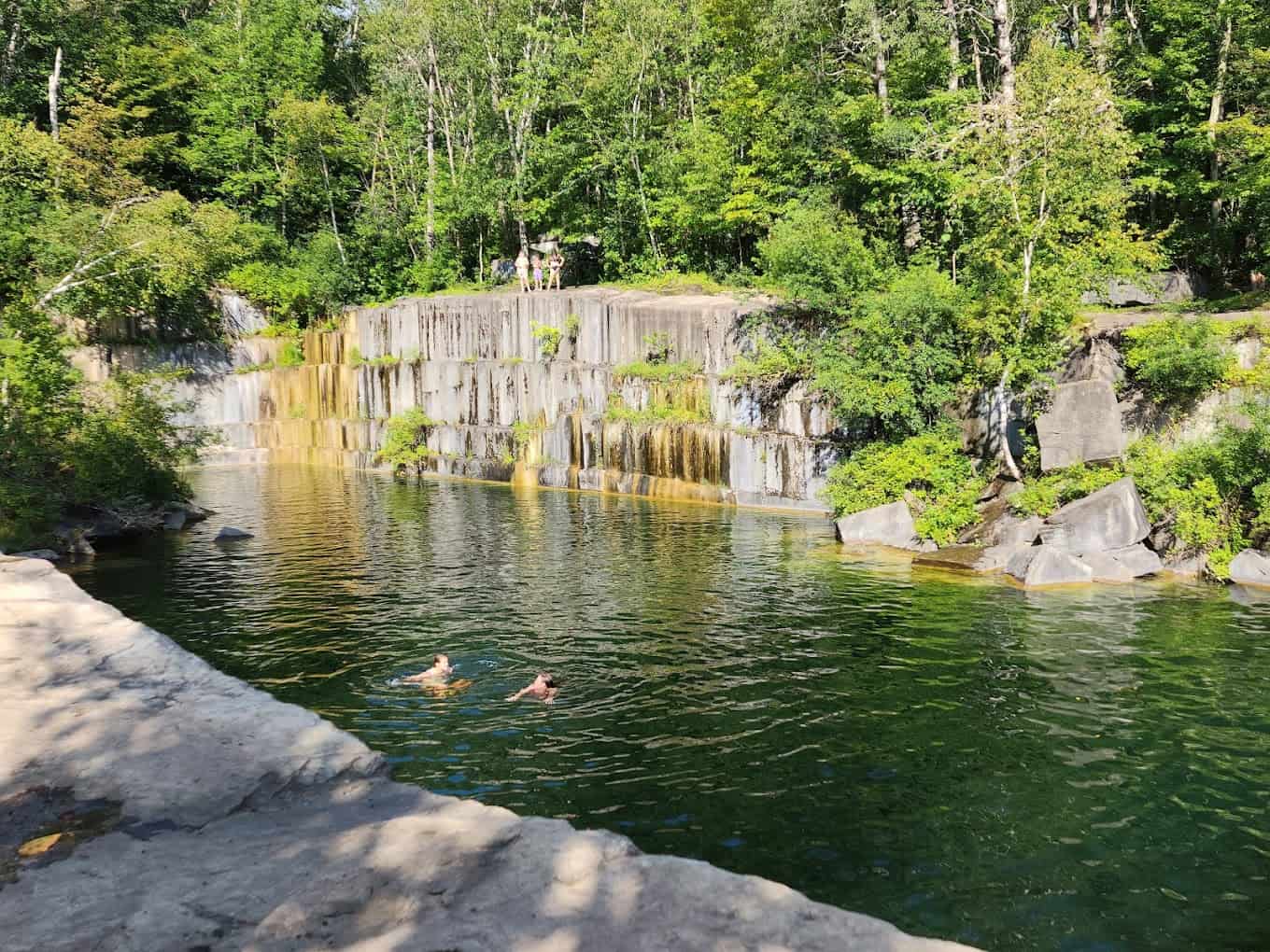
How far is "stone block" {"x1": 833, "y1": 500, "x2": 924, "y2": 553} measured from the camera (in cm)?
2576

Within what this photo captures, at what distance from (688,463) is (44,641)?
25409 millimetres

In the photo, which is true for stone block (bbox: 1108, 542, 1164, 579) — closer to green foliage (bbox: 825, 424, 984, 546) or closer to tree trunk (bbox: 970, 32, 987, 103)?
green foliage (bbox: 825, 424, 984, 546)

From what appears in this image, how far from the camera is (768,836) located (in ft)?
33.0

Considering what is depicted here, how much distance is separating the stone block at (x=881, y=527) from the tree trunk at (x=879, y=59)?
17.5m

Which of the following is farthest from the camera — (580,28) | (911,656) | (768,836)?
(580,28)

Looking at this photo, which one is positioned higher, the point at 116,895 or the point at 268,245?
the point at 268,245

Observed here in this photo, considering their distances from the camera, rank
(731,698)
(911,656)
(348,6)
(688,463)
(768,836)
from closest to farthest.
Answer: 1. (768,836)
2. (731,698)
3. (911,656)
4. (688,463)
5. (348,6)

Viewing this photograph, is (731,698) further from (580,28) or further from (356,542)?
(580,28)

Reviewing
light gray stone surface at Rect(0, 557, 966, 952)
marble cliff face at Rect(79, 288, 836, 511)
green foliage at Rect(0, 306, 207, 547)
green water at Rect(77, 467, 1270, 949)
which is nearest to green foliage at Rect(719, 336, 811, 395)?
marble cliff face at Rect(79, 288, 836, 511)

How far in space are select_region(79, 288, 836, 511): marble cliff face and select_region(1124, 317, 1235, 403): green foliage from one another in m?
10.1

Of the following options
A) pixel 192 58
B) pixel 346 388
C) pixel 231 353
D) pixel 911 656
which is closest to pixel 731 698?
pixel 911 656

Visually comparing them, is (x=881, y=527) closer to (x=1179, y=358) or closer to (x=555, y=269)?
(x=1179, y=358)

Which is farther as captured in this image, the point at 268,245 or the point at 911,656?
the point at 268,245

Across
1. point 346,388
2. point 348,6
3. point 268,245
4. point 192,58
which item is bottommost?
point 346,388
